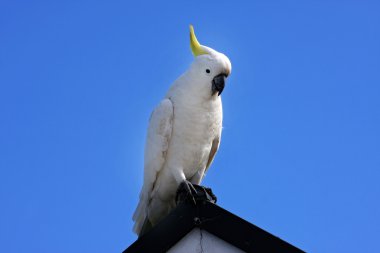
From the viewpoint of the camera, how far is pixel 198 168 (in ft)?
21.0

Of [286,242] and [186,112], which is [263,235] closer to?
[286,242]

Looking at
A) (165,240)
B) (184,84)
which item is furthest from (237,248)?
(184,84)

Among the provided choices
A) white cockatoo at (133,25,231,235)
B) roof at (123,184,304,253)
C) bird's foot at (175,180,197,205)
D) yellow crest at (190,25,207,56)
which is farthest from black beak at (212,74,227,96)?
roof at (123,184,304,253)

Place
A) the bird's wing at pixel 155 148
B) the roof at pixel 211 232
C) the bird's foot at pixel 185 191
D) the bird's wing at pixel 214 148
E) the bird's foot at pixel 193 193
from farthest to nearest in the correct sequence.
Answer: the bird's wing at pixel 214 148
the bird's wing at pixel 155 148
the bird's foot at pixel 185 191
the bird's foot at pixel 193 193
the roof at pixel 211 232

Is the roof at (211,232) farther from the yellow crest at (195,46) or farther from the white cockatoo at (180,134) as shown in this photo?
the yellow crest at (195,46)

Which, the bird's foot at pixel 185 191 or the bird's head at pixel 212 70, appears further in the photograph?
the bird's head at pixel 212 70

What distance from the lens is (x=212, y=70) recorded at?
625 cm

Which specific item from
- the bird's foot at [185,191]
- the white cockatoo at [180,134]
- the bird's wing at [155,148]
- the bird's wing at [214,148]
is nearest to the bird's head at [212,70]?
the white cockatoo at [180,134]

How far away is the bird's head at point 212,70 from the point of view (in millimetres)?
6211

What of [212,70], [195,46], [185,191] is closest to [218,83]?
[212,70]

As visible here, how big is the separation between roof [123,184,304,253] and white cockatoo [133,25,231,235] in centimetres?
147

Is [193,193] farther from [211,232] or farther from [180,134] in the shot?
[180,134]

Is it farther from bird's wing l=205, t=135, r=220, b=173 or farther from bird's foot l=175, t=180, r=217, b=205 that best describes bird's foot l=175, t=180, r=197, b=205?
bird's wing l=205, t=135, r=220, b=173

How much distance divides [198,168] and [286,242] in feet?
7.15
